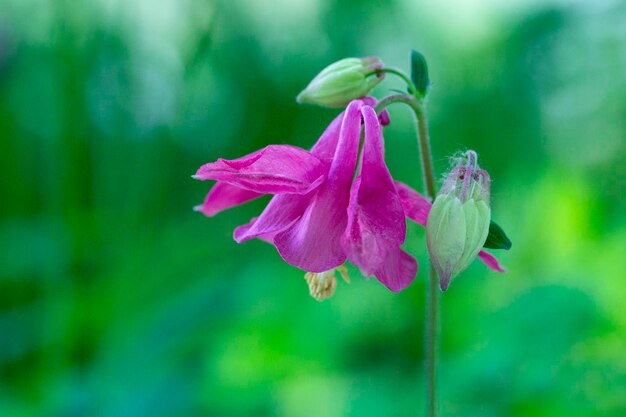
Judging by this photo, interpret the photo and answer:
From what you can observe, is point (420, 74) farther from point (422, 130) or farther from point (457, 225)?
point (457, 225)

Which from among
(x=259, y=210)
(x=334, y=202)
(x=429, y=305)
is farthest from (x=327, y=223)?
(x=259, y=210)

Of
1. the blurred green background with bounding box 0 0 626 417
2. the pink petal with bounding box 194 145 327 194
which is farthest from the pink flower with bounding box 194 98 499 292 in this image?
the blurred green background with bounding box 0 0 626 417

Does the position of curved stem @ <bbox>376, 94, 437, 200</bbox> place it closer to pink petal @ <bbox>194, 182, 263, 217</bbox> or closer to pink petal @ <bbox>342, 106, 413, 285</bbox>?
pink petal @ <bbox>342, 106, 413, 285</bbox>

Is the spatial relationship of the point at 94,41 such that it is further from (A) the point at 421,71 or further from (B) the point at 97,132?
(A) the point at 421,71

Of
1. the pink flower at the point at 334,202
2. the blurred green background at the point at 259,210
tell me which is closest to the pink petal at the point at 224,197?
the pink flower at the point at 334,202

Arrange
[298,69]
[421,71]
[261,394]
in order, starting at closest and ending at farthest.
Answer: [421,71], [261,394], [298,69]

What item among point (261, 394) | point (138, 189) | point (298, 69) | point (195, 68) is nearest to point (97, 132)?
point (138, 189)
